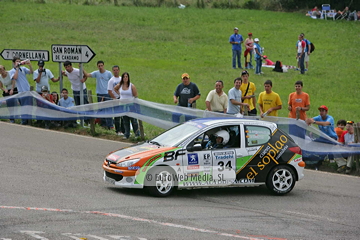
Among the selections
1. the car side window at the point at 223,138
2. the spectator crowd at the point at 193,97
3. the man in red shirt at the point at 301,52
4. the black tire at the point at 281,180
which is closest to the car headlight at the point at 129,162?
the car side window at the point at 223,138

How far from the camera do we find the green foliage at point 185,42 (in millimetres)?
29766


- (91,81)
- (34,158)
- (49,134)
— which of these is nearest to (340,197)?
(34,158)

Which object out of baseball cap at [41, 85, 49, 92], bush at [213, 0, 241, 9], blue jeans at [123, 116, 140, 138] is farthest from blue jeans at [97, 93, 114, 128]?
bush at [213, 0, 241, 9]

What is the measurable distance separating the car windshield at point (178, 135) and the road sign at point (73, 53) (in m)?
6.61

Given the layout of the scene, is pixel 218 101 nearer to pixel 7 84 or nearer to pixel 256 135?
pixel 256 135

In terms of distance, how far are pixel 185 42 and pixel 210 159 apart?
106 feet

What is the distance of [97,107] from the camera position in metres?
17.7

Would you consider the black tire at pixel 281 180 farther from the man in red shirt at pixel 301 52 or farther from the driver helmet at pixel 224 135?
the man in red shirt at pixel 301 52

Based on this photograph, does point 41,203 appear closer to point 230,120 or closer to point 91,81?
point 230,120

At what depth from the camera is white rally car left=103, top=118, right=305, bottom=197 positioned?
11.4 metres

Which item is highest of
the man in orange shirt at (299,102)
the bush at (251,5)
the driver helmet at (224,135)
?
the bush at (251,5)

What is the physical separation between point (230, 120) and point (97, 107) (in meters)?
6.39

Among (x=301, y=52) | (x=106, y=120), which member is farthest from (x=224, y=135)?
(x=301, y=52)

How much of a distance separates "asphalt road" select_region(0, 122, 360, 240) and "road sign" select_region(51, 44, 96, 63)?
15.1ft
